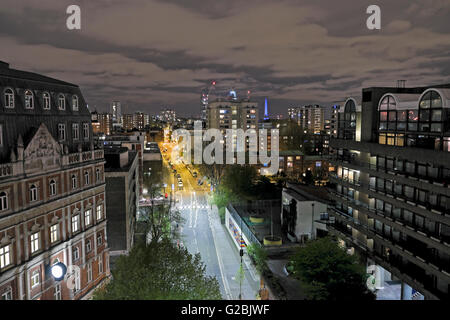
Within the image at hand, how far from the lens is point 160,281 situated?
21922 millimetres

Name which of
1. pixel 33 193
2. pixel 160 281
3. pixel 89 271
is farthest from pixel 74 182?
pixel 160 281

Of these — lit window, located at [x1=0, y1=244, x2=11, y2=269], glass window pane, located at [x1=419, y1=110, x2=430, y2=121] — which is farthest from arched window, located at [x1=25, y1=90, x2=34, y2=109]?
glass window pane, located at [x1=419, y1=110, x2=430, y2=121]

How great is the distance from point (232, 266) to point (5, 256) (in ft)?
83.1

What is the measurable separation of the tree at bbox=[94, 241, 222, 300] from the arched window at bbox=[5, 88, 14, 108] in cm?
1282

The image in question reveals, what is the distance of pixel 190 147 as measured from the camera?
12475 centimetres

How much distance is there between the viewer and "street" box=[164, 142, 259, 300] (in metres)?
34.8

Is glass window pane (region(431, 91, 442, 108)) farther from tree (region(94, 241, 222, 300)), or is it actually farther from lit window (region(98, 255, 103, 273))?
lit window (region(98, 255, 103, 273))

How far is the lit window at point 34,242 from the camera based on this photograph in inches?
853

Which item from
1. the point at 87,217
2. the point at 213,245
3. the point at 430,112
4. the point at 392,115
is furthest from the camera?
the point at 213,245

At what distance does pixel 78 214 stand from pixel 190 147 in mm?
98641

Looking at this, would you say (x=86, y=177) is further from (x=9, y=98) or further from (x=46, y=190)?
(x=9, y=98)

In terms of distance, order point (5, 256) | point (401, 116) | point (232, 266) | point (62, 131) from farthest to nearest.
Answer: point (232, 266)
point (401, 116)
point (62, 131)
point (5, 256)
